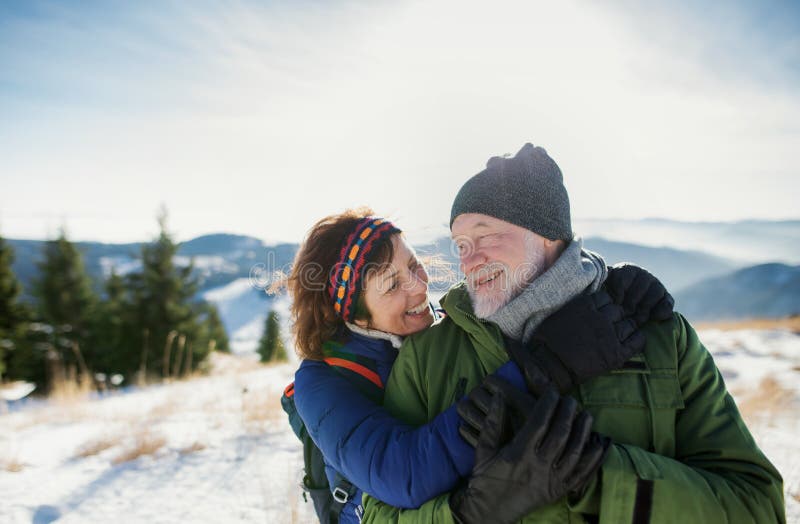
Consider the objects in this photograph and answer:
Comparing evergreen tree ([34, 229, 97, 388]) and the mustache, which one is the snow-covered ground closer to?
the mustache

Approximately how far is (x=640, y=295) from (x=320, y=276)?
1.45 meters

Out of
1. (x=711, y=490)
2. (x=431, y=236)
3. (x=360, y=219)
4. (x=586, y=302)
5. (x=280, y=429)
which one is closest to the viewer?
(x=711, y=490)

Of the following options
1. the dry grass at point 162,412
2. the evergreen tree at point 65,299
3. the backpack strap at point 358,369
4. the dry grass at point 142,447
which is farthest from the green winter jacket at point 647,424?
the evergreen tree at point 65,299

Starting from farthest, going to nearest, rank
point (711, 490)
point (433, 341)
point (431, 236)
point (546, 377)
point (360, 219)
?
point (431, 236) → point (360, 219) → point (433, 341) → point (546, 377) → point (711, 490)

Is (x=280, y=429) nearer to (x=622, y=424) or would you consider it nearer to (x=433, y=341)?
(x=433, y=341)

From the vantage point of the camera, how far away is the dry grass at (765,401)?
5.25 m

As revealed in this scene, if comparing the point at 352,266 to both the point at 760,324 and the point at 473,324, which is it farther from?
the point at 760,324

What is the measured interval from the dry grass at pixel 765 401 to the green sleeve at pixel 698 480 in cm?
458

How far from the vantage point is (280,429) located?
4781 millimetres

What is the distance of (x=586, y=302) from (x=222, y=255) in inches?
6339

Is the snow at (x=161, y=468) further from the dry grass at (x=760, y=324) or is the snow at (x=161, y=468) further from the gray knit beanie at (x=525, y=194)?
the dry grass at (x=760, y=324)

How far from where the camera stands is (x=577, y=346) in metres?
1.50

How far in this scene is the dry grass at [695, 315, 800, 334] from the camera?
50.8 feet

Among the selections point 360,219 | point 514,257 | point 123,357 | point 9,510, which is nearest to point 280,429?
point 9,510
